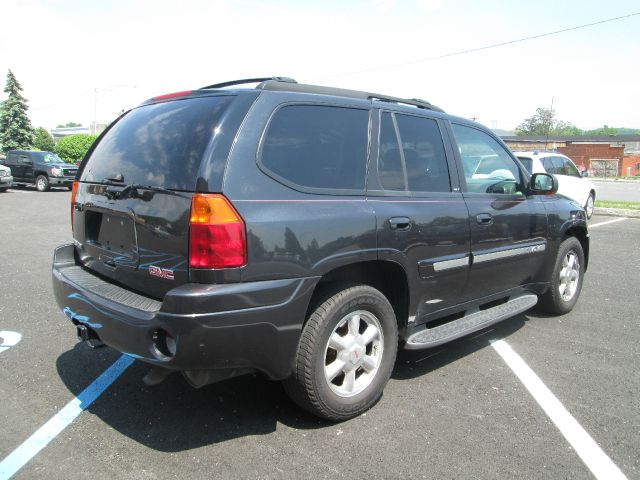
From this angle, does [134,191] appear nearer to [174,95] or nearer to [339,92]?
[174,95]

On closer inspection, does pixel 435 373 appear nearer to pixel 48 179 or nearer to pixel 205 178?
pixel 205 178

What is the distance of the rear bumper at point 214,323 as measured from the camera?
98.8 inches

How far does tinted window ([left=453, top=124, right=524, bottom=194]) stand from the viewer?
4.16 meters

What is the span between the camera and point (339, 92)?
11.1 ft

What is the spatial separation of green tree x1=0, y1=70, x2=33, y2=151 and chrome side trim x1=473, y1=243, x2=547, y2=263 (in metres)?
50.6

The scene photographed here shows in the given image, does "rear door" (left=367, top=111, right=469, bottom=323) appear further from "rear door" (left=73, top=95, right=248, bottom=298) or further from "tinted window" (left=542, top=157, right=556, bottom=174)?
"tinted window" (left=542, top=157, right=556, bottom=174)

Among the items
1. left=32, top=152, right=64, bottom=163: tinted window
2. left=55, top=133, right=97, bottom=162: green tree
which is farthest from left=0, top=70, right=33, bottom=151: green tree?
left=32, top=152, right=64, bottom=163: tinted window

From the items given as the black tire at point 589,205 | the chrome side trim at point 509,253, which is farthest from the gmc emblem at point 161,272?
the black tire at point 589,205

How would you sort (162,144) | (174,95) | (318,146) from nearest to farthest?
(162,144), (318,146), (174,95)

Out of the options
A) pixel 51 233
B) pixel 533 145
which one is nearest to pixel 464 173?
pixel 51 233

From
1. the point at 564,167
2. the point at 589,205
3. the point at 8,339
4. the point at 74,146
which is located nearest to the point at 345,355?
the point at 8,339

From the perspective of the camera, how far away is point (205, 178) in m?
2.60

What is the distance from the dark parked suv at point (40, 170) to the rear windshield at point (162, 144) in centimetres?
1976

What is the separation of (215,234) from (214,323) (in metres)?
0.43
